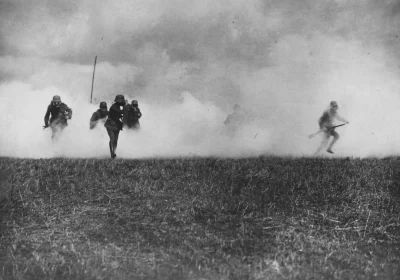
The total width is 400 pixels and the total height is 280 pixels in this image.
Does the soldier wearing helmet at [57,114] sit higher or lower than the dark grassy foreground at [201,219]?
higher

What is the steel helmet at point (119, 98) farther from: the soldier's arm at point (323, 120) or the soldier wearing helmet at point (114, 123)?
the soldier's arm at point (323, 120)

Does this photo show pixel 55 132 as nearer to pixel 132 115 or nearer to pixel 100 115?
pixel 100 115

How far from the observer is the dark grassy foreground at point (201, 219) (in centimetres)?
693

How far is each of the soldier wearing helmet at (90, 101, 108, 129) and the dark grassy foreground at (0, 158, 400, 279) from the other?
10.4ft

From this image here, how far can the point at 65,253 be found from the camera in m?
7.39

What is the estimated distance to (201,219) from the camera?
28.7 feet

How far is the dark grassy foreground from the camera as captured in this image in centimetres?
693

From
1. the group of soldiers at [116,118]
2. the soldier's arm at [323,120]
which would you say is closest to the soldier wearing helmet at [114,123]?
the group of soldiers at [116,118]

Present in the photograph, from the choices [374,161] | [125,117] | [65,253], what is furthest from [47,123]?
[374,161]

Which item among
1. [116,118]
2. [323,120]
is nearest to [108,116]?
[116,118]

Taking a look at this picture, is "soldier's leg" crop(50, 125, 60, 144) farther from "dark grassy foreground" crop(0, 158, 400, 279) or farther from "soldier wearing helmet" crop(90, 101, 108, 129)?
"dark grassy foreground" crop(0, 158, 400, 279)

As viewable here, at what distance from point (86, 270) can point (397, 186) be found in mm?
7085

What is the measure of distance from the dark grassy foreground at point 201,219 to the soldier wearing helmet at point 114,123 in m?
2.34

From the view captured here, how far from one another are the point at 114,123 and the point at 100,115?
110 cm
